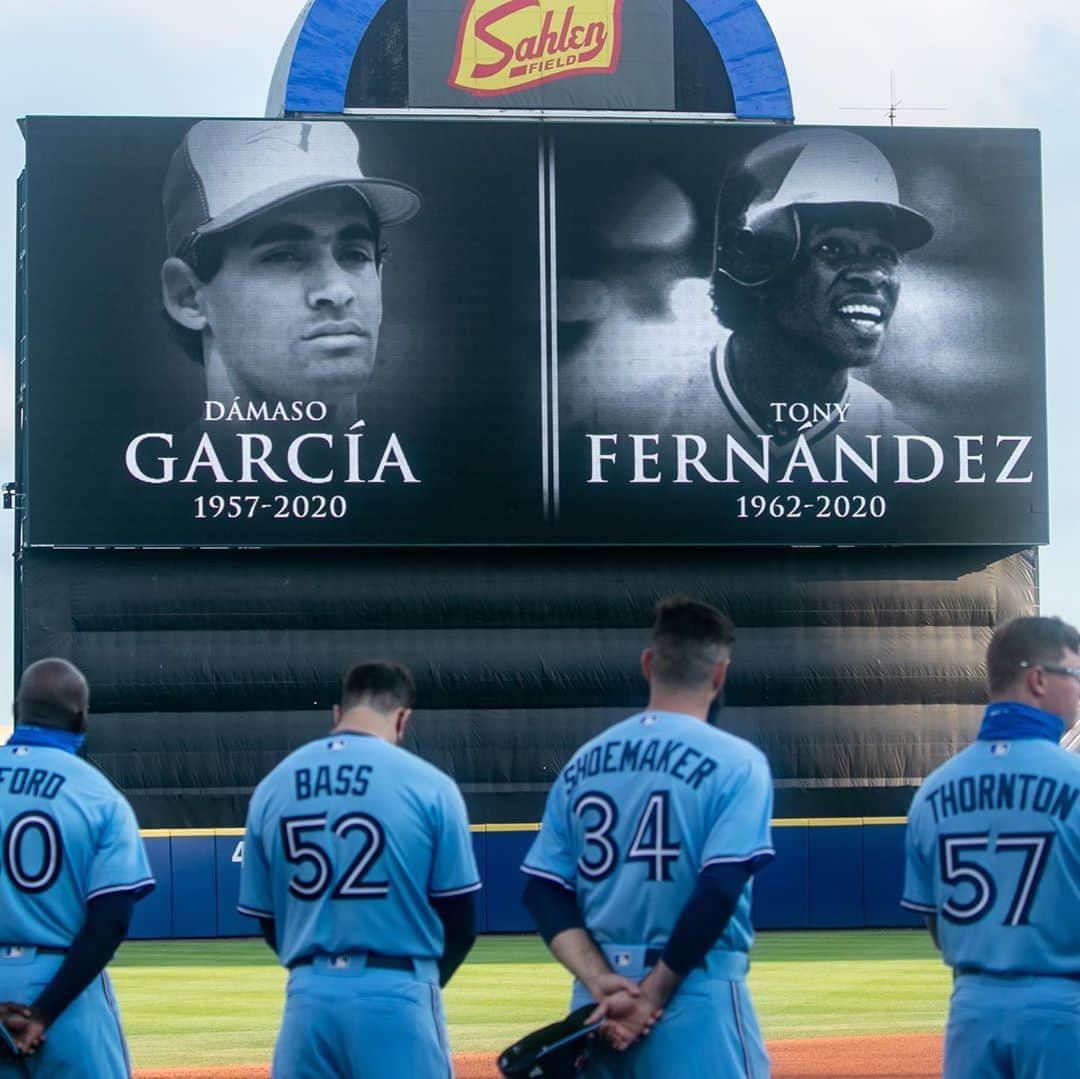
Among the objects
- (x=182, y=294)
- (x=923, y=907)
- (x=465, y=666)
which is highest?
(x=182, y=294)

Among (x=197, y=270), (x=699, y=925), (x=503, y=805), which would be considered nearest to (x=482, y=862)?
(x=503, y=805)

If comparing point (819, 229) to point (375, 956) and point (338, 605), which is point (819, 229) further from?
point (375, 956)

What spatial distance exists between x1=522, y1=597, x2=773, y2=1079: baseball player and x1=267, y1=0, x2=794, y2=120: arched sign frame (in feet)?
43.8

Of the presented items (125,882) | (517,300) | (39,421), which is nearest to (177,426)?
(39,421)

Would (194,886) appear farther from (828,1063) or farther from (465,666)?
(828,1063)

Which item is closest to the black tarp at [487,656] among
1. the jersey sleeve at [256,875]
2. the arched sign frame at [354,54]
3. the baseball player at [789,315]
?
the baseball player at [789,315]

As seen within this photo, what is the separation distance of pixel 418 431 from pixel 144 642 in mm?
2725

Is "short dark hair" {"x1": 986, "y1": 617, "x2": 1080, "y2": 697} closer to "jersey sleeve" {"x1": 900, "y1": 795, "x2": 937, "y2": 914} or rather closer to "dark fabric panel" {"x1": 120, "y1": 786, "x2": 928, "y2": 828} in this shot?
"jersey sleeve" {"x1": 900, "y1": 795, "x2": 937, "y2": 914}

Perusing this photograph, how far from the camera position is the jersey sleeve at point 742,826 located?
3.58m

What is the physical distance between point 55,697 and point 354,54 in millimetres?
13019

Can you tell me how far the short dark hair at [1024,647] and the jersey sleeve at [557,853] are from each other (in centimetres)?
85

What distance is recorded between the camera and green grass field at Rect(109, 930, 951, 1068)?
950cm

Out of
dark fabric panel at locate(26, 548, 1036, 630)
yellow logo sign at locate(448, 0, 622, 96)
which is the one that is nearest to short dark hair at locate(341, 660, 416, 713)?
dark fabric panel at locate(26, 548, 1036, 630)

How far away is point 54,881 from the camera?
13.8ft
